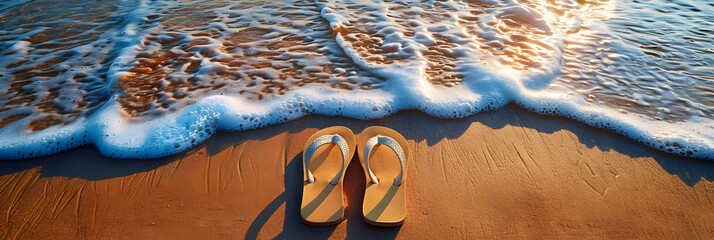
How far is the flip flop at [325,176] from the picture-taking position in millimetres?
1733

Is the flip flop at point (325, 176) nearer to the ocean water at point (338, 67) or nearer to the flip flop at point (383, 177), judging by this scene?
the flip flop at point (383, 177)

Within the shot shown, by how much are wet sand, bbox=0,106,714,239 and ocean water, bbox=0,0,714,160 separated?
17cm

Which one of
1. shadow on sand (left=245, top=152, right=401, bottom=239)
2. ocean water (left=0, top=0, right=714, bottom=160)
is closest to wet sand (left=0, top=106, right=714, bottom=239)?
shadow on sand (left=245, top=152, right=401, bottom=239)

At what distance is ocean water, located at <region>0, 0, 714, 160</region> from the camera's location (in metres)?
2.36

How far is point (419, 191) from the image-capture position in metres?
1.91

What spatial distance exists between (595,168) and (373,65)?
1.78 m

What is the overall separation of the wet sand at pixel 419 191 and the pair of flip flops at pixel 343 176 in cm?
6

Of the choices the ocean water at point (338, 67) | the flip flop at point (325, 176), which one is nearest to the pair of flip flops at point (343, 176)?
the flip flop at point (325, 176)

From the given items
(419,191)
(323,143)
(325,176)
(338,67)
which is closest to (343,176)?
(325,176)

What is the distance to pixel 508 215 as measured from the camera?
1.77m

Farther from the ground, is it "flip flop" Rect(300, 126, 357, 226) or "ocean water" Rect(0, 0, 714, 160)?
"ocean water" Rect(0, 0, 714, 160)

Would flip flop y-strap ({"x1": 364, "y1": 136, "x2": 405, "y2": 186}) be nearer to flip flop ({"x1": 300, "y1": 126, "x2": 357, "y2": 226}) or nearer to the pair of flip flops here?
the pair of flip flops

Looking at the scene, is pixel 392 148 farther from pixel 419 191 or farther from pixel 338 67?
pixel 338 67

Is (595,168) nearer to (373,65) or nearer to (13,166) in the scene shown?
(373,65)
